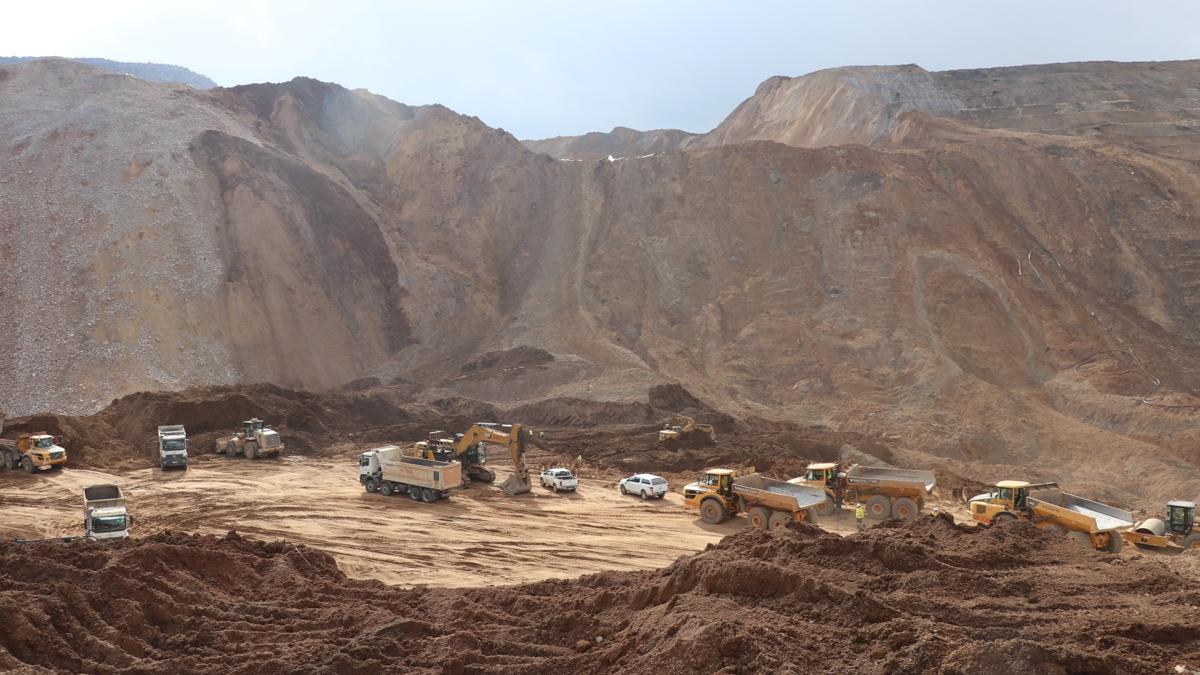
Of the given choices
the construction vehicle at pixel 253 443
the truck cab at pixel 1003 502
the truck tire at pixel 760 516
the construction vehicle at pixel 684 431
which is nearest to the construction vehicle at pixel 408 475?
the construction vehicle at pixel 253 443

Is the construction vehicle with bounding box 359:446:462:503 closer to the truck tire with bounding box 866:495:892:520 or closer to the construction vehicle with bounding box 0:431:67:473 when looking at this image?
the construction vehicle with bounding box 0:431:67:473

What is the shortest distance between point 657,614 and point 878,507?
44.7 ft

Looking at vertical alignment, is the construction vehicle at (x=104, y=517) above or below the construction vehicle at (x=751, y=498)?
above

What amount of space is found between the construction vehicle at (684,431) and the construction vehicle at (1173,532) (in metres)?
15.7

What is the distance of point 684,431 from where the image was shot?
3400 cm

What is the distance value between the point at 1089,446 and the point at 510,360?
26.1 meters

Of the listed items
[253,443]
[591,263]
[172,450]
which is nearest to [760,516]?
[253,443]

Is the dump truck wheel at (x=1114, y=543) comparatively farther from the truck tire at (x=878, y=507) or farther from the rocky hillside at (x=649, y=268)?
the rocky hillside at (x=649, y=268)

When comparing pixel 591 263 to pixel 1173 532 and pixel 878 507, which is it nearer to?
pixel 878 507

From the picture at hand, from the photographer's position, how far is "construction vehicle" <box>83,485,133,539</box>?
64.4 ft

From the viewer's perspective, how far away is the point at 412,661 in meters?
11.6

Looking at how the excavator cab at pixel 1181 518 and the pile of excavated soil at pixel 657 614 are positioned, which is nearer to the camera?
the pile of excavated soil at pixel 657 614

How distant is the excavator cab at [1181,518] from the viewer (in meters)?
20.2

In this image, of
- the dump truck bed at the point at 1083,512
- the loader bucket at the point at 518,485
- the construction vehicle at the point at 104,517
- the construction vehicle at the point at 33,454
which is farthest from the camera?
the construction vehicle at the point at 33,454
